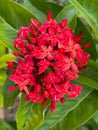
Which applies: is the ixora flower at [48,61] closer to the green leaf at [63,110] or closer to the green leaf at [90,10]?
the green leaf at [90,10]

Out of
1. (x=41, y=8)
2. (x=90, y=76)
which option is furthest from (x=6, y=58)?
(x=90, y=76)

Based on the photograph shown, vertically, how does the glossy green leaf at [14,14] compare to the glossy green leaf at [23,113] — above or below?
above

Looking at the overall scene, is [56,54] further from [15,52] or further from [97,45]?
[97,45]

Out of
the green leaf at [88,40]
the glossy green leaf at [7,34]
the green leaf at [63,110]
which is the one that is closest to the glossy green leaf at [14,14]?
the glossy green leaf at [7,34]

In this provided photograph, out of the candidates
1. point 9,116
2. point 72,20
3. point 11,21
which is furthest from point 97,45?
point 9,116

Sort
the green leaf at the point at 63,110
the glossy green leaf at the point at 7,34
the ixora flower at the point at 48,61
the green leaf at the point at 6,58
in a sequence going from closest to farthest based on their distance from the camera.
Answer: the ixora flower at the point at 48,61 < the glossy green leaf at the point at 7,34 < the green leaf at the point at 63,110 < the green leaf at the point at 6,58

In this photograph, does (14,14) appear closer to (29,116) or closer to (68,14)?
(68,14)

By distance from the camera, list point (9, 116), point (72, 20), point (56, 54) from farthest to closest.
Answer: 1. point (9, 116)
2. point (72, 20)
3. point (56, 54)
